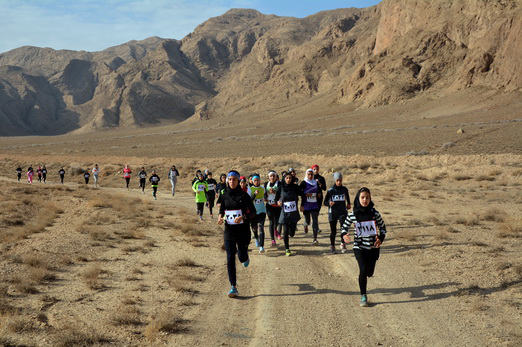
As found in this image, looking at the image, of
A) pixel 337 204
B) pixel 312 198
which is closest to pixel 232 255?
pixel 337 204

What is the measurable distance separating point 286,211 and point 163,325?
4791 millimetres

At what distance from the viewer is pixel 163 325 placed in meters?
6.09

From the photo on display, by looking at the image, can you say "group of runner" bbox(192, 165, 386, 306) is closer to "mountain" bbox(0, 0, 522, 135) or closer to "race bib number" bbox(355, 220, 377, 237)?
"race bib number" bbox(355, 220, 377, 237)

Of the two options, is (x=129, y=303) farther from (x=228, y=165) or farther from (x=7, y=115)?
(x=7, y=115)

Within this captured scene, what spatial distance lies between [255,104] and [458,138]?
101359 mm

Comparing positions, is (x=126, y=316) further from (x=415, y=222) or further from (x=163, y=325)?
(x=415, y=222)

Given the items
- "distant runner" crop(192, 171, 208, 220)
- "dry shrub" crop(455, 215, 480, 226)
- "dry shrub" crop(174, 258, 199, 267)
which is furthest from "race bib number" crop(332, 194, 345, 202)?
"distant runner" crop(192, 171, 208, 220)

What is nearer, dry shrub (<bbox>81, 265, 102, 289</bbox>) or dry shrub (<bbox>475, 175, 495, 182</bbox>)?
dry shrub (<bbox>81, 265, 102, 289</bbox>)

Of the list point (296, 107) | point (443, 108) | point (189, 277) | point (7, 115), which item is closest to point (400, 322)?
point (189, 277)

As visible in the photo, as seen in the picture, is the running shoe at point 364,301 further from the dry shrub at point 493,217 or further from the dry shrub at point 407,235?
the dry shrub at point 493,217

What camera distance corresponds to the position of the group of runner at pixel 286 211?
6965 mm

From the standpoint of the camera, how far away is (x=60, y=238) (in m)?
11.6

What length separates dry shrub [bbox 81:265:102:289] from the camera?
26.0 ft

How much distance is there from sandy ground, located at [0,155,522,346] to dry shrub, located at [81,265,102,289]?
51 millimetres
